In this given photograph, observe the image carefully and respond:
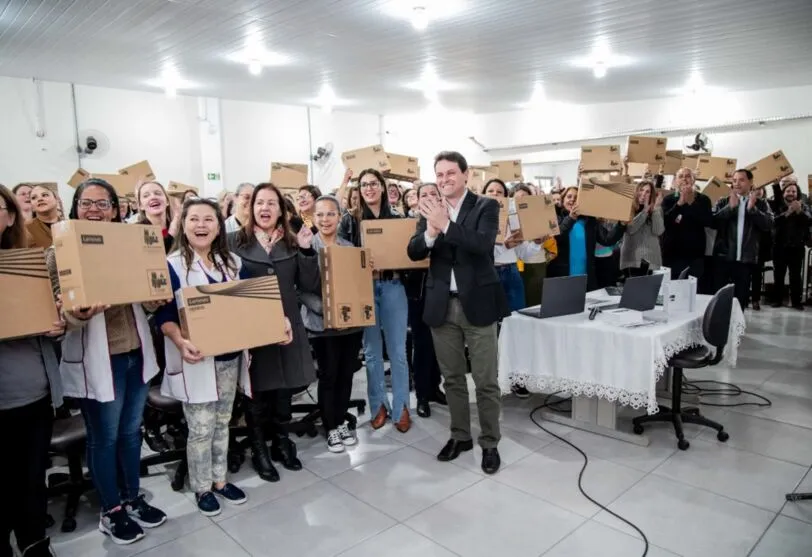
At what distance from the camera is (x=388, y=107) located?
10164 millimetres

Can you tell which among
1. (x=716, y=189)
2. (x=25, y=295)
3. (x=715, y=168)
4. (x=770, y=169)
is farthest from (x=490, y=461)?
(x=715, y=168)

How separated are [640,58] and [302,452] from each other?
20.0ft

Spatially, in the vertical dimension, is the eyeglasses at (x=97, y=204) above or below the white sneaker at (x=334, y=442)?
above

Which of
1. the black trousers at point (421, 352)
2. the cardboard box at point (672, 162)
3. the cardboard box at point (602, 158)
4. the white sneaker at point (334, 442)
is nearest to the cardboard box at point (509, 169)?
the cardboard box at point (602, 158)

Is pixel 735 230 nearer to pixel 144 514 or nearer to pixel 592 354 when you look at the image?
pixel 592 354

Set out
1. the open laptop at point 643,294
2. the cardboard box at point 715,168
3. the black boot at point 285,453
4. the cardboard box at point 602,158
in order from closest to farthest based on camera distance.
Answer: the black boot at point 285,453 → the open laptop at point 643,294 → the cardboard box at point 602,158 → the cardboard box at point 715,168

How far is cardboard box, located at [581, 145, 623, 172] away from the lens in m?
5.11

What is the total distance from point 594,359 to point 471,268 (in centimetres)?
90

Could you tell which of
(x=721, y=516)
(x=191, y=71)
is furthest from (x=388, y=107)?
(x=721, y=516)

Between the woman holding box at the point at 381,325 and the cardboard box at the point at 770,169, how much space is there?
13.8ft

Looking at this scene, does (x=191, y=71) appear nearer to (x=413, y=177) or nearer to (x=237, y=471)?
(x=413, y=177)

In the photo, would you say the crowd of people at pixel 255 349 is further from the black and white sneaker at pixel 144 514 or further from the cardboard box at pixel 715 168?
the cardboard box at pixel 715 168

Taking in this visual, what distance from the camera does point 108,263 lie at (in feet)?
6.03

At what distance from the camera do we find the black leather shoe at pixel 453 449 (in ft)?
9.41
